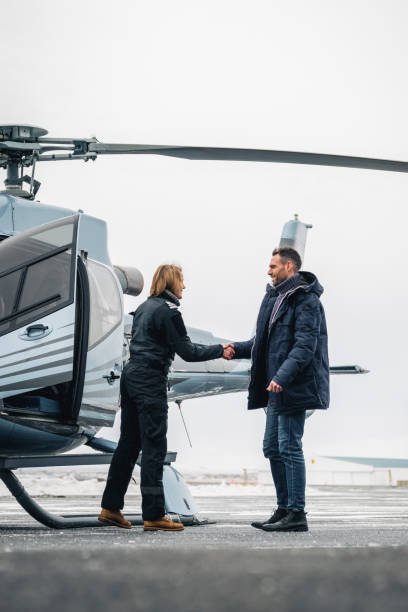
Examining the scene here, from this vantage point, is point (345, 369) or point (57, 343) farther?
point (345, 369)

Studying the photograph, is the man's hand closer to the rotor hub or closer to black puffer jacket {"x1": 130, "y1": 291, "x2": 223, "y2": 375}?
black puffer jacket {"x1": 130, "y1": 291, "x2": 223, "y2": 375}

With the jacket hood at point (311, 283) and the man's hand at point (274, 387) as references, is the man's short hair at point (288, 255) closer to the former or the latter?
the jacket hood at point (311, 283)

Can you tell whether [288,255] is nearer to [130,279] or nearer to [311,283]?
[311,283]

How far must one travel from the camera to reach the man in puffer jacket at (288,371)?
6418 mm

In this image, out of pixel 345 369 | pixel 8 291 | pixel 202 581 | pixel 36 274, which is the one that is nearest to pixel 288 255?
pixel 36 274

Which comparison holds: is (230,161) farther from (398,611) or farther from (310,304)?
(398,611)

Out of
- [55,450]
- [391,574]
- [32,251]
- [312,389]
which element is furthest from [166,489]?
[391,574]

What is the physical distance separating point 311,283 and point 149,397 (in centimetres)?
145

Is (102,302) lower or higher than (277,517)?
higher

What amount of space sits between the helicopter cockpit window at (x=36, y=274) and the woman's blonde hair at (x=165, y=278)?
22.8 inches

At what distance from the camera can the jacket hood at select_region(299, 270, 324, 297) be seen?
6709 millimetres

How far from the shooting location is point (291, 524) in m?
6.30

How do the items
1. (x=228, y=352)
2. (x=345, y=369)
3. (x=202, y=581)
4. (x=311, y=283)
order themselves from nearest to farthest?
(x=202, y=581) < (x=311, y=283) < (x=228, y=352) < (x=345, y=369)

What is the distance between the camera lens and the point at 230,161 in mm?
8328
